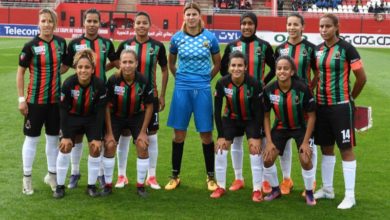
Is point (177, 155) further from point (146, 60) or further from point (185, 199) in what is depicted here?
point (146, 60)

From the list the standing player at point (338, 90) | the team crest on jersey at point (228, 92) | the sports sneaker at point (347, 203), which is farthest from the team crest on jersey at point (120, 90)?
the sports sneaker at point (347, 203)

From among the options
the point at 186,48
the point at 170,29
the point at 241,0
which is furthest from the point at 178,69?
the point at 241,0

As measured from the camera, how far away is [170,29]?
36.2 m

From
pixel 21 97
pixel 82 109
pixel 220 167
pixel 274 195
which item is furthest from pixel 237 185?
pixel 21 97

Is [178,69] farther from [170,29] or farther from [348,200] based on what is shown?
[170,29]

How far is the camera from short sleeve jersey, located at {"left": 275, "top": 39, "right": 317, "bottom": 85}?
5801 mm

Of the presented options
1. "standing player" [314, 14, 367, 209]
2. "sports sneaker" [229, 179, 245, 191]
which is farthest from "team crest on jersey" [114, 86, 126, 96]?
"standing player" [314, 14, 367, 209]

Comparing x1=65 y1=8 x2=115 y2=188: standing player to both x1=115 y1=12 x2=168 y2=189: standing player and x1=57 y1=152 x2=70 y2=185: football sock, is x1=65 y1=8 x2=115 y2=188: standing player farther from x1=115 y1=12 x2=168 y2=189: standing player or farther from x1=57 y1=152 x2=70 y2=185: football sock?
x1=57 y1=152 x2=70 y2=185: football sock

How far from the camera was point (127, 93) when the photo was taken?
577 centimetres

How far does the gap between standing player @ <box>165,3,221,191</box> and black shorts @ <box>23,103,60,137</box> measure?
1245 mm

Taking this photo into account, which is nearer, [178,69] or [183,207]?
Answer: [183,207]

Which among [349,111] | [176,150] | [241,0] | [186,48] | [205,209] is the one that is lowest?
[205,209]

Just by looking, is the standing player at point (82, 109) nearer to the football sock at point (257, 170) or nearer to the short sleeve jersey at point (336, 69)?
the football sock at point (257, 170)

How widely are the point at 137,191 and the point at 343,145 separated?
2.16 metres
